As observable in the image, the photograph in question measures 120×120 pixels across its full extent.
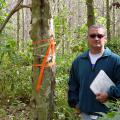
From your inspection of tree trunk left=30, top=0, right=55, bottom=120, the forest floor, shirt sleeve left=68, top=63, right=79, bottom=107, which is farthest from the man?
the forest floor

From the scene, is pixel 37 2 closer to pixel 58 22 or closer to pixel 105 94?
pixel 105 94

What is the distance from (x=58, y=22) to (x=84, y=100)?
11099 mm

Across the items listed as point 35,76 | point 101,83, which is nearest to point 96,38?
point 101,83

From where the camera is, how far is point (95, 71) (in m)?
3.84

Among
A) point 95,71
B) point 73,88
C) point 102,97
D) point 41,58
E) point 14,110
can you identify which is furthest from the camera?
point 14,110

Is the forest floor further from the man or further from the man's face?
the man's face

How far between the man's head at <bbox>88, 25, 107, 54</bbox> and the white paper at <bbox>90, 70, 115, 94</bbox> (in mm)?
264

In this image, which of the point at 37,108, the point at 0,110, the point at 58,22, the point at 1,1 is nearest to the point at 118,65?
the point at 37,108

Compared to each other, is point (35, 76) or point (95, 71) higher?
point (95, 71)

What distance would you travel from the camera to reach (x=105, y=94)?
147 inches

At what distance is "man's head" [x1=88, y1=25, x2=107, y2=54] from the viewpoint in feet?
12.3

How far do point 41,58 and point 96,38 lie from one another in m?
0.96

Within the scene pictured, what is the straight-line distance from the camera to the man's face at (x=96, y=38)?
3.76 meters

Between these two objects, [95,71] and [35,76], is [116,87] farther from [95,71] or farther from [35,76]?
[35,76]
